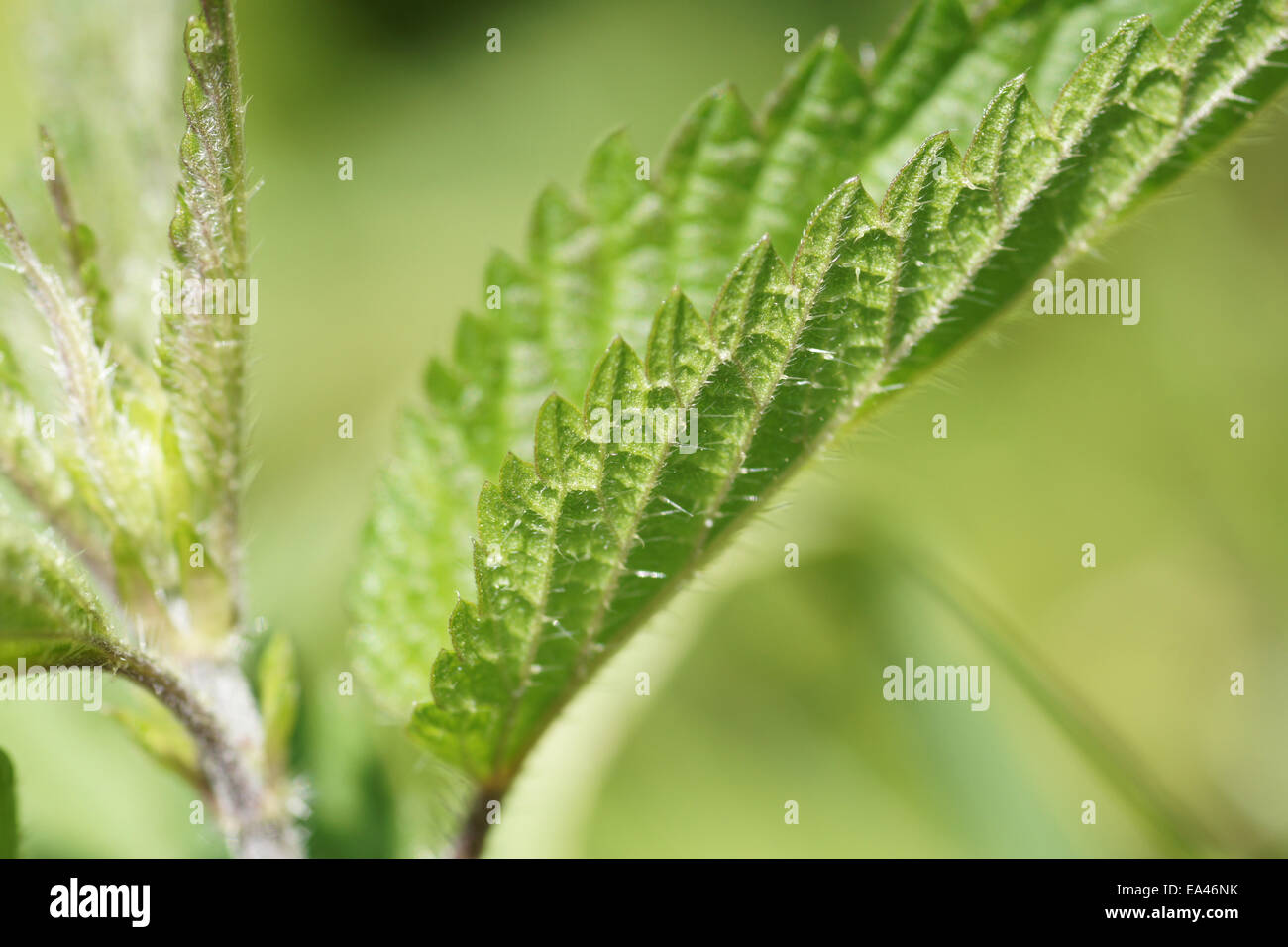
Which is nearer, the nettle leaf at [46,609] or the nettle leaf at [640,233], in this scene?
the nettle leaf at [46,609]

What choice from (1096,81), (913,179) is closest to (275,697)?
(913,179)

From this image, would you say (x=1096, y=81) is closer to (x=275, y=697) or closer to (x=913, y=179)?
(x=913, y=179)

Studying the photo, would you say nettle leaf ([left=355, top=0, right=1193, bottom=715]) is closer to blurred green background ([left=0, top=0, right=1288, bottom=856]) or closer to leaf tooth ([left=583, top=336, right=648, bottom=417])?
blurred green background ([left=0, top=0, right=1288, bottom=856])

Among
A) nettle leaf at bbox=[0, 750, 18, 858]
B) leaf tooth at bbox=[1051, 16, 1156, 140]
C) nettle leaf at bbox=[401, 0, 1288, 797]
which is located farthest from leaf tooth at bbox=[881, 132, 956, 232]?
nettle leaf at bbox=[0, 750, 18, 858]

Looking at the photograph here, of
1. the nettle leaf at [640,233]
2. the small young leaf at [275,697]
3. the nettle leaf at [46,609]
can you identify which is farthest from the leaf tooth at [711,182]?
the nettle leaf at [46,609]

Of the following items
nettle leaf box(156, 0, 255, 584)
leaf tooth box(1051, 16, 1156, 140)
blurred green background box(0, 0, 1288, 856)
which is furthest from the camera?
blurred green background box(0, 0, 1288, 856)

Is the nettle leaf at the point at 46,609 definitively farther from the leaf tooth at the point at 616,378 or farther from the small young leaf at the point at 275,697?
the leaf tooth at the point at 616,378
